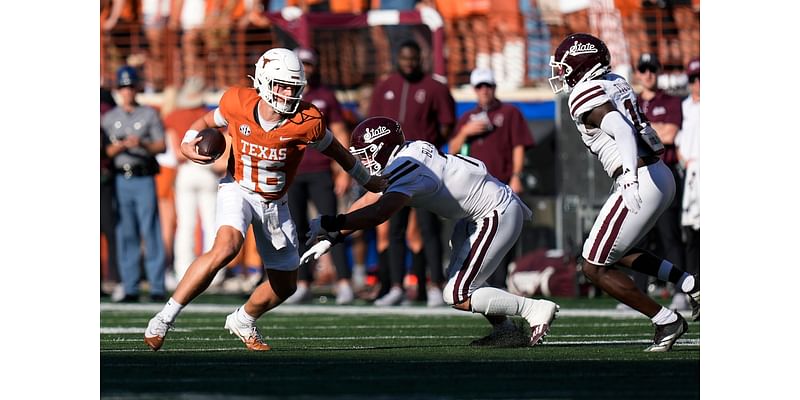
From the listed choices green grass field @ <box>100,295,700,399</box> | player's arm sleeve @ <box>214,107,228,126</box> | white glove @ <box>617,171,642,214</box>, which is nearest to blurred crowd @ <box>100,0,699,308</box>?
green grass field @ <box>100,295,700,399</box>

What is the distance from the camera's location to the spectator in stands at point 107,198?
39.7ft

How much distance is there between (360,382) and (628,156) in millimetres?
1905

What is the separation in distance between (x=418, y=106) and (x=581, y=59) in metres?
4.10

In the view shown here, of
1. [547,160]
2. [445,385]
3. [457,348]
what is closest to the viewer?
[445,385]

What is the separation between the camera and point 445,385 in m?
6.02

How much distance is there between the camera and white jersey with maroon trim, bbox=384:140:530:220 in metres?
7.68

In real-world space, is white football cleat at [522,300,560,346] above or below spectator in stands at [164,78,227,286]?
below

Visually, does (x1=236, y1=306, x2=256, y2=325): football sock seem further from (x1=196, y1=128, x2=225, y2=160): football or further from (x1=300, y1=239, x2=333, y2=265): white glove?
(x1=196, y1=128, x2=225, y2=160): football

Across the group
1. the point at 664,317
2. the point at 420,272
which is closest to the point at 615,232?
the point at 664,317

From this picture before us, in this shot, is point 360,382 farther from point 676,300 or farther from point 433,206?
point 676,300

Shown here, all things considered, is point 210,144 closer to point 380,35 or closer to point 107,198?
point 107,198

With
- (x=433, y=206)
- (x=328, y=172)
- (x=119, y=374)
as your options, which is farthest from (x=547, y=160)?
(x=119, y=374)

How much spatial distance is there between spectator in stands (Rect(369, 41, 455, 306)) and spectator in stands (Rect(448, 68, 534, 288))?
205 millimetres

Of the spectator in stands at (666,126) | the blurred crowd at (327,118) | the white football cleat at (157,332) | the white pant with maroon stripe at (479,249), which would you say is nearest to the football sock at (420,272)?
the blurred crowd at (327,118)
